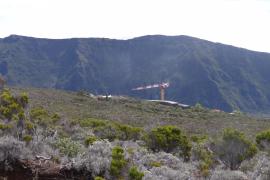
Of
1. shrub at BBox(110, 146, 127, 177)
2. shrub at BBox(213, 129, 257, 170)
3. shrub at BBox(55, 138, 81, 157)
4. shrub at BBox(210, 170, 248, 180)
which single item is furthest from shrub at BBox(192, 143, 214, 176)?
shrub at BBox(55, 138, 81, 157)

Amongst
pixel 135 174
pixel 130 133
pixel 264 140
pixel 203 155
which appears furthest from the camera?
pixel 130 133

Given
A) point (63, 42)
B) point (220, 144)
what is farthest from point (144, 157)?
point (63, 42)

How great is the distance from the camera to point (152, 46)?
166625 mm

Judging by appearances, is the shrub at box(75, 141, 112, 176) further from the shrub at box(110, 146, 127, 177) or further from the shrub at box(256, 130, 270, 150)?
the shrub at box(256, 130, 270, 150)

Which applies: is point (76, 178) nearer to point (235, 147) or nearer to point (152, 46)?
point (235, 147)

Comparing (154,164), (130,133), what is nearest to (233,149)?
(154,164)

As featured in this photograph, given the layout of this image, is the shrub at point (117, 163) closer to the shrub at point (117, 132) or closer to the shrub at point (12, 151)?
the shrub at point (12, 151)

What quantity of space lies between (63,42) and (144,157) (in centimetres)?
16041

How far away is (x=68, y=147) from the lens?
1182cm

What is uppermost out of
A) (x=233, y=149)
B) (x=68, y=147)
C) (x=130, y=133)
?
(x=68, y=147)

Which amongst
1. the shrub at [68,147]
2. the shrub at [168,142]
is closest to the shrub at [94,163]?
the shrub at [68,147]

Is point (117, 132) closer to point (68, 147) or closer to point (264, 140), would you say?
point (264, 140)

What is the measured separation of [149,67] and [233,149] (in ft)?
478

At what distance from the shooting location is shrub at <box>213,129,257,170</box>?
15.0m
